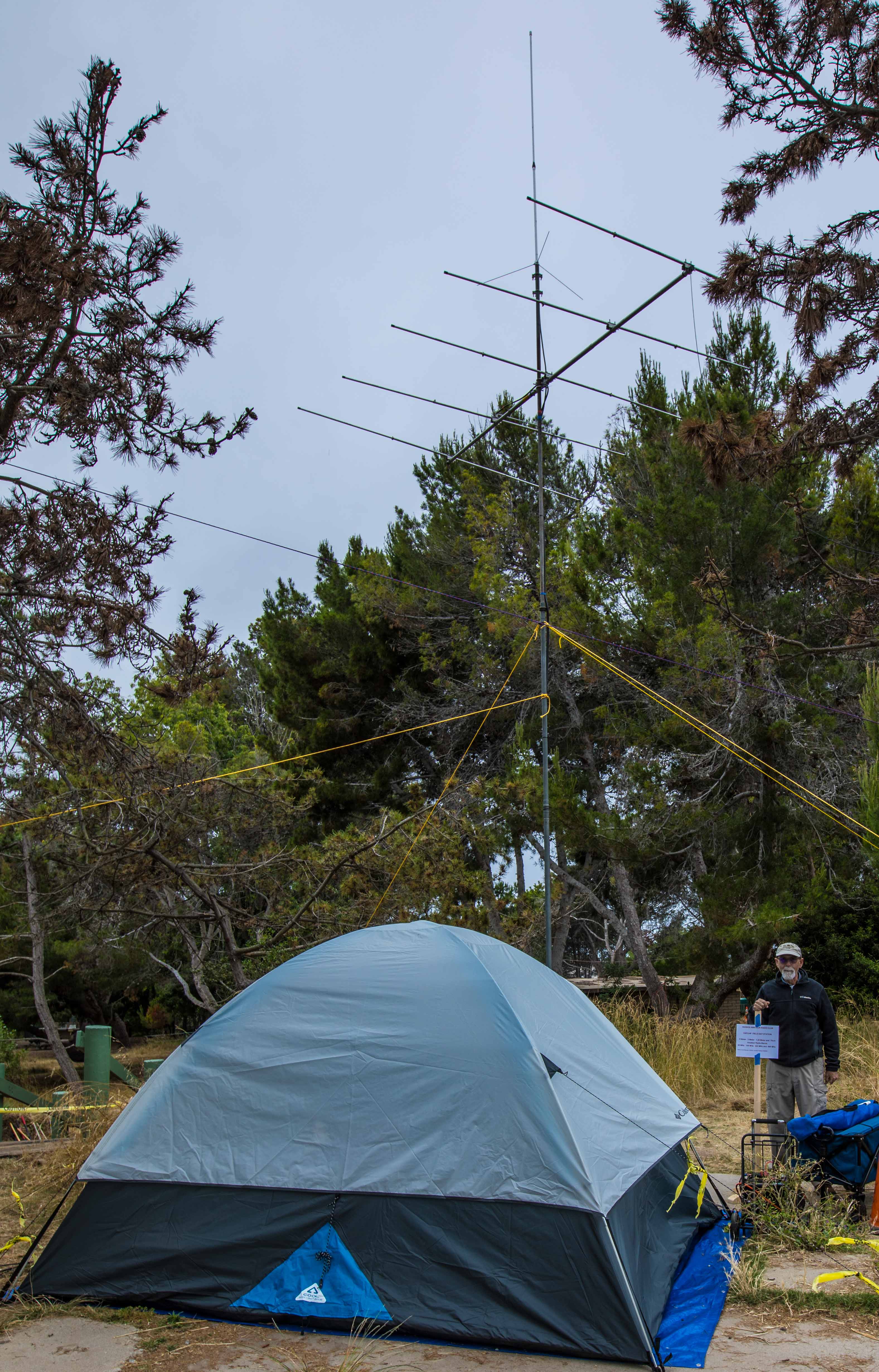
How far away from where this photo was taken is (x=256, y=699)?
3250cm

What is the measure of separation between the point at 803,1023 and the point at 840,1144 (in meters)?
0.82

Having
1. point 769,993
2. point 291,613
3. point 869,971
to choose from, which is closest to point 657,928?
point 869,971

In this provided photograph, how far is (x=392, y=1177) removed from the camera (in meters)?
4.34

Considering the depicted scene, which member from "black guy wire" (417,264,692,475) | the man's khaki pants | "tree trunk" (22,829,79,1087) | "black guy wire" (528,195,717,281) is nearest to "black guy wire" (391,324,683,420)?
"black guy wire" (417,264,692,475)

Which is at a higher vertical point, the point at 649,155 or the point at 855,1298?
the point at 649,155

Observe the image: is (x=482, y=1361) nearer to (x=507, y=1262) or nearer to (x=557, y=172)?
(x=507, y=1262)

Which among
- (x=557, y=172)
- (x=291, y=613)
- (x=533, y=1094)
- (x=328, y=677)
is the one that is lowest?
(x=533, y=1094)

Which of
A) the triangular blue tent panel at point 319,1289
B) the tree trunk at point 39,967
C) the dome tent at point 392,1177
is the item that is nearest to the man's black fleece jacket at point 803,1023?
the dome tent at point 392,1177

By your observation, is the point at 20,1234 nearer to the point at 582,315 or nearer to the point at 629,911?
the point at 582,315

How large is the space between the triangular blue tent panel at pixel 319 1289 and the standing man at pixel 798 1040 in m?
3.07

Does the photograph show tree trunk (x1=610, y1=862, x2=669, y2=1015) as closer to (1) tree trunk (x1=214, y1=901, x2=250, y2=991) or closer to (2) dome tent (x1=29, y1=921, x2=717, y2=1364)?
(1) tree trunk (x1=214, y1=901, x2=250, y2=991)

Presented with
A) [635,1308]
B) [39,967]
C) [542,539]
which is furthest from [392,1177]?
[39,967]

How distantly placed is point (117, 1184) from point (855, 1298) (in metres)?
3.31

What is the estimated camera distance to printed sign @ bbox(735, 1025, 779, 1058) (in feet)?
19.5
